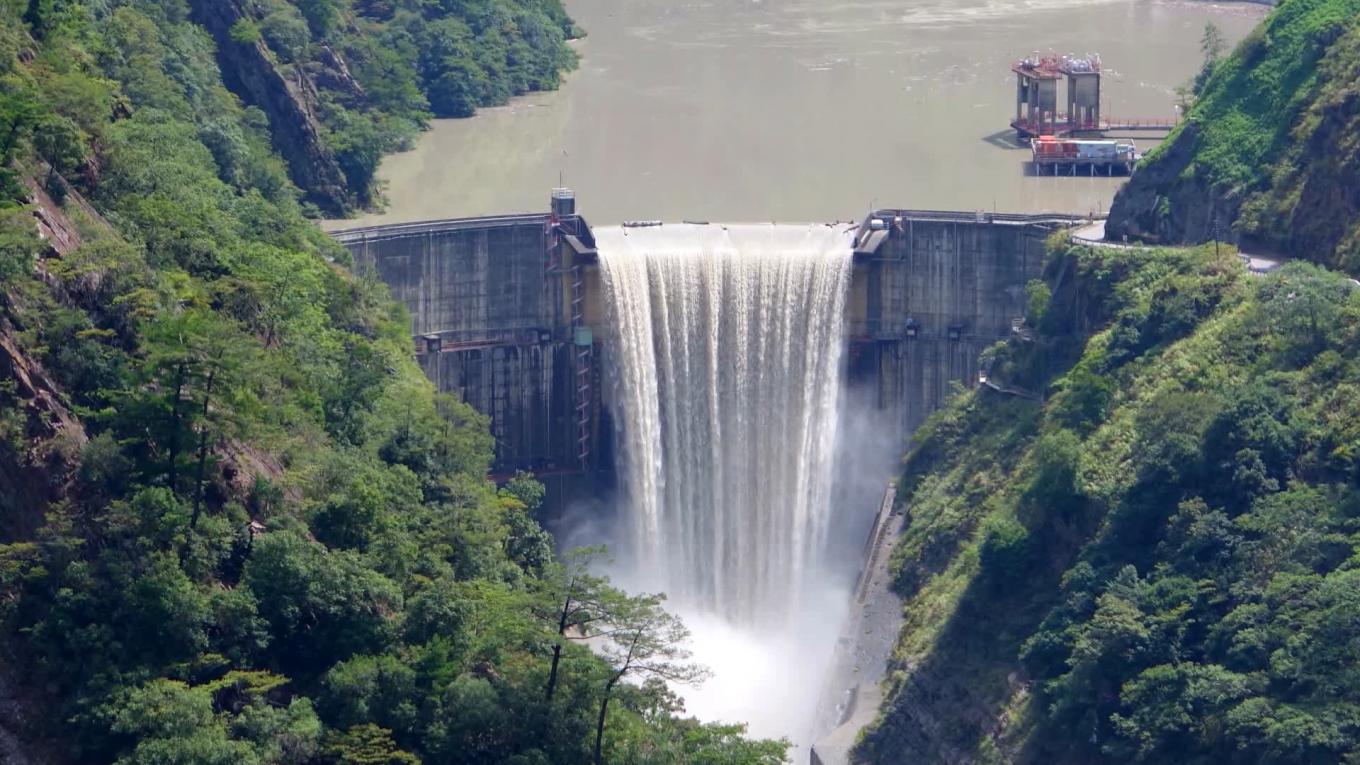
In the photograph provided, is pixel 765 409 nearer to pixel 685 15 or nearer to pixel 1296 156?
pixel 1296 156

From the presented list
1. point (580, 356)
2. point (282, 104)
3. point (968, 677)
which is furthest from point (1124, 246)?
point (282, 104)

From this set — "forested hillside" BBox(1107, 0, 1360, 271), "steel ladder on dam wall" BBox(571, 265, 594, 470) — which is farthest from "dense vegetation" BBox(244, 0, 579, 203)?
"forested hillside" BBox(1107, 0, 1360, 271)

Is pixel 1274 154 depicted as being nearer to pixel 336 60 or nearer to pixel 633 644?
pixel 633 644

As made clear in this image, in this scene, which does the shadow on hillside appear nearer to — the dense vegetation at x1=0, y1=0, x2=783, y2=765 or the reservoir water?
the dense vegetation at x1=0, y1=0, x2=783, y2=765

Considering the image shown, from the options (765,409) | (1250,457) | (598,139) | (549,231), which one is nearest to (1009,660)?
(1250,457)

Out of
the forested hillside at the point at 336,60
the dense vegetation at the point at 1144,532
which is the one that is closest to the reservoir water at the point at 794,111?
the forested hillside at the point at 336,60
